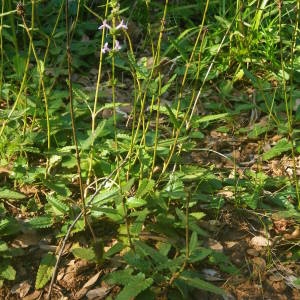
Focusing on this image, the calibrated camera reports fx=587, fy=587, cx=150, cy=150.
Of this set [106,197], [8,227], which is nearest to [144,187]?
[106,197]

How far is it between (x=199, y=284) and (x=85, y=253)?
1.51 feet

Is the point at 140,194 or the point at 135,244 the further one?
the point at 140,194

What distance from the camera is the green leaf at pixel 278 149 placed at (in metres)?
2.77

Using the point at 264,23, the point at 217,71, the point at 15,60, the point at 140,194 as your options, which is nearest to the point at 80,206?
the point at 140,194

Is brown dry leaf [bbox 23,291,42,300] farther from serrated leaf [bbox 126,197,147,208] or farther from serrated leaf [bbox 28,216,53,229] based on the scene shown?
serrated leaf [bbox 126,197,147,208]

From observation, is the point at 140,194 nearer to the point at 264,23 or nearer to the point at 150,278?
the point at 150,278

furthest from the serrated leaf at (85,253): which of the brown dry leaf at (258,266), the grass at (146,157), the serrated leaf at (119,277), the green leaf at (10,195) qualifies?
the brown dry leaf at (258,266)

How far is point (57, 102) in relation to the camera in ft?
9.50

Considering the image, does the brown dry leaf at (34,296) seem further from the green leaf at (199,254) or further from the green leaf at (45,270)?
the green leaf at (199,254)

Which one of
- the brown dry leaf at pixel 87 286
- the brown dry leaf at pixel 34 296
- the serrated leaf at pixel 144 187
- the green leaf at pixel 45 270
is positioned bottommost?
the brown dry leaf at pixel 34 296

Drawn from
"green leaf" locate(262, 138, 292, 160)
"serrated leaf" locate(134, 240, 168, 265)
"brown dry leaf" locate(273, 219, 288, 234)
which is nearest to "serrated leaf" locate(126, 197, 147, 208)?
"serrated leaf" locate(134, 240, 168, 265)

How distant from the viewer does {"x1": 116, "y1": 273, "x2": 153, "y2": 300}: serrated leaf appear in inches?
76.9

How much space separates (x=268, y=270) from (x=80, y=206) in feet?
2.53

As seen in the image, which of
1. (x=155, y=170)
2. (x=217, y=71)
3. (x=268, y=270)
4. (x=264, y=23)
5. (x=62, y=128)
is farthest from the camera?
(x=264, y=23)
